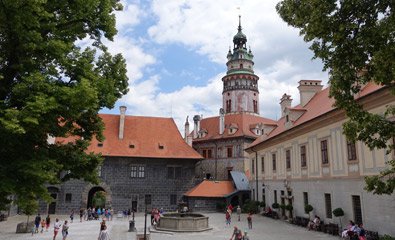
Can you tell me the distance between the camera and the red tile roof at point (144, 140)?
36.6 meters

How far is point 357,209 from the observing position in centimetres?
1670

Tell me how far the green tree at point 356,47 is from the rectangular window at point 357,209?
10380 millimetres

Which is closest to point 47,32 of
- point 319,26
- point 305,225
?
point 319,26

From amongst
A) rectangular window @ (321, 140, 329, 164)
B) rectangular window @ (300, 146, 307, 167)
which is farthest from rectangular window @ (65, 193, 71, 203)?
rectangular window @ (321, 140, 329, 164)

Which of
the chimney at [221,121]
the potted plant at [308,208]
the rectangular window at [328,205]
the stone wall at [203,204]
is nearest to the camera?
the rectangular window at [328,205]

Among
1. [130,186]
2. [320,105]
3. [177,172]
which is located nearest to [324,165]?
[320,105]

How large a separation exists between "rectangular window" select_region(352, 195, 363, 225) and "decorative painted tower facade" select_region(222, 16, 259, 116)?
40605 mm

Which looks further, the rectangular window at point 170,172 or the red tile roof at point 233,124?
the red tile roof at point 233,124

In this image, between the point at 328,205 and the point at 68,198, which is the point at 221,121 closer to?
the point at 68,198

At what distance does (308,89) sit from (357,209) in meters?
13.6

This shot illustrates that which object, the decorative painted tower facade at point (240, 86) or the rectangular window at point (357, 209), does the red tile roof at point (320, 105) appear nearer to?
the rectangular window at point (357, 209)

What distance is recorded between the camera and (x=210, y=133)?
5294 cm

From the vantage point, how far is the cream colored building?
49.8 feet

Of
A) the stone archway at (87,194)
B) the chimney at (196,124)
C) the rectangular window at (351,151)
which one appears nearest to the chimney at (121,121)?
the stone archway at (87,194)
